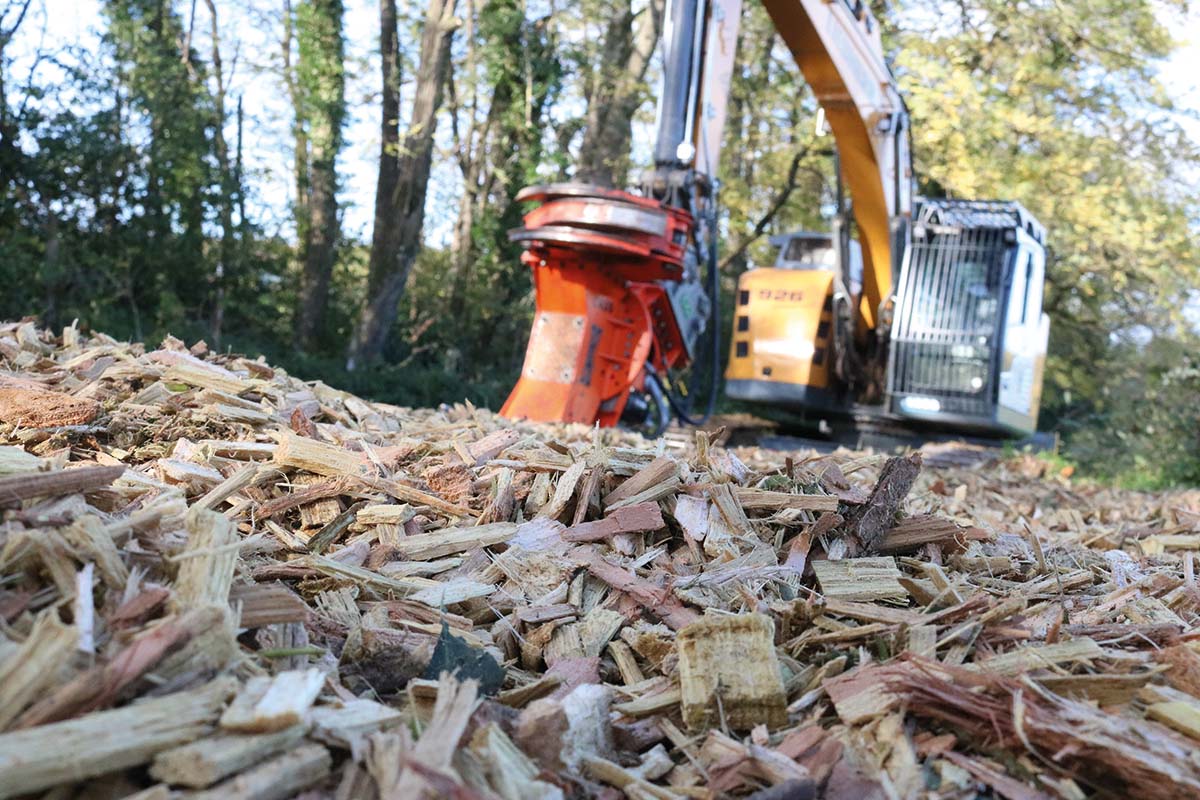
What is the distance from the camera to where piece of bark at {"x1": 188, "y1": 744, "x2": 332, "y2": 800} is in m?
1.52

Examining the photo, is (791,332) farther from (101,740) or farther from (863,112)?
(101,740)

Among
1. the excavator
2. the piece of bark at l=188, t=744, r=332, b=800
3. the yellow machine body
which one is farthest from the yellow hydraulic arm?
the piece of bark at l=188, t=744, r=332, b=800

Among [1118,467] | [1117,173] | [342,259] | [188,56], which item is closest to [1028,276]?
[1118,467]

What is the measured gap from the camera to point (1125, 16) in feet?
49.3

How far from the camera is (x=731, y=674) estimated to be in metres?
2.18

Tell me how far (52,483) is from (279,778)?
→ 109 cm

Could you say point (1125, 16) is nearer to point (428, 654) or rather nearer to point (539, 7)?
point (539, 7)

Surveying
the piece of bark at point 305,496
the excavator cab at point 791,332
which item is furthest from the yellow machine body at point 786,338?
the piece of bark at point 305,496

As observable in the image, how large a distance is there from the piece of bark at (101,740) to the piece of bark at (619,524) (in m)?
1.45

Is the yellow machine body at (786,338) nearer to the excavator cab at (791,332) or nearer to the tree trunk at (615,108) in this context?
the excavator cab at (791,332)

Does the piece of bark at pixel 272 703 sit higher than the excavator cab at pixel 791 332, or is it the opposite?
the excavator cab at pixel 791 332

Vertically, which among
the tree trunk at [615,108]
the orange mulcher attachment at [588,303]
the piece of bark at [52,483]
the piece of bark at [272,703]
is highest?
the tree trunk at [615,108]

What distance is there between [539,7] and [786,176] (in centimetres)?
504

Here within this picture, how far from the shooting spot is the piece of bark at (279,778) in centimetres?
152
